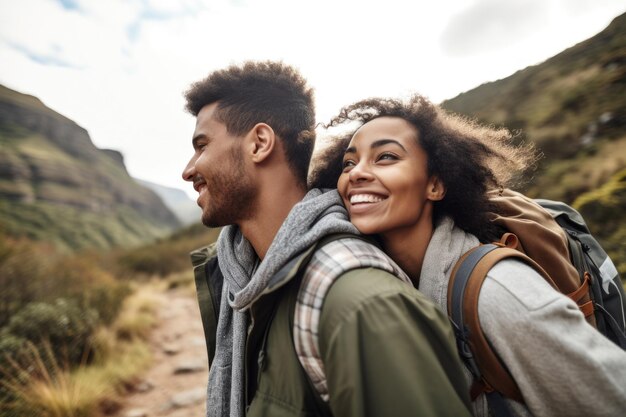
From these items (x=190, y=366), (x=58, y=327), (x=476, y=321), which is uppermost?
(x=476, y=321)

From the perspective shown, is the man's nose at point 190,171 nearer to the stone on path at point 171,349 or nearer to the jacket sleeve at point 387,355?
the jacket sleeve at point 387,355

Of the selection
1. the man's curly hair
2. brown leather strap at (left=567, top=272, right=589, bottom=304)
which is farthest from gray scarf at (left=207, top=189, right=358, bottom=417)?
brown leather strap at (left=567, top=272, right=589, bottom=304)

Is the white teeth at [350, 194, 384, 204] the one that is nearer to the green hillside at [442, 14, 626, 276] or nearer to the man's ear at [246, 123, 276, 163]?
the man's ear at [246, 123, 276, 163]

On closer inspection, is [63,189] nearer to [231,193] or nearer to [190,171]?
[190,171]

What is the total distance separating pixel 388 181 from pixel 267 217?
736 mm

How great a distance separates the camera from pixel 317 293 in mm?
1063

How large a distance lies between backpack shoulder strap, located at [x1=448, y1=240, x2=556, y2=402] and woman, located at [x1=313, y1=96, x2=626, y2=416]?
0.03 meters

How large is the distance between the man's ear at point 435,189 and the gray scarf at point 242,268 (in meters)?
0.50

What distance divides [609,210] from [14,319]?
8859 mm

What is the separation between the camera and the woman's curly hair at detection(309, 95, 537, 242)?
1647 mm

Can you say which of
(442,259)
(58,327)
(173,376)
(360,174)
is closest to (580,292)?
(442,259)

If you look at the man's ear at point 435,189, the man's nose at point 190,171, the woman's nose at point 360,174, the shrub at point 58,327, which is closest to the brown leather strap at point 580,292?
the man's ear at point 435,189

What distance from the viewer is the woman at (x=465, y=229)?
988 mm

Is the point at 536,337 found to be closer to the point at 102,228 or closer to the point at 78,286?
the point at 78,286
